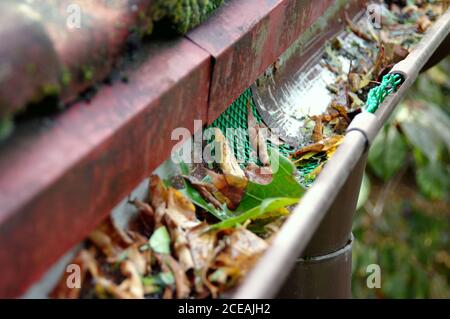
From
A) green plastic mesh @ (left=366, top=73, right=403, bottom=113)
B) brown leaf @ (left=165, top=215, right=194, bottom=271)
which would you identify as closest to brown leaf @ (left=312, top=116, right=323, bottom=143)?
green plastic mesh @ (left=366, top=73, right=403, bottom=113)

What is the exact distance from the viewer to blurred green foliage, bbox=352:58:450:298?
322cm

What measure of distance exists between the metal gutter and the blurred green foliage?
1881 mm

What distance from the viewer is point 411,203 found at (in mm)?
5137

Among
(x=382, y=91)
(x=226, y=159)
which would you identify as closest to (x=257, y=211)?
(x=226, y=159)

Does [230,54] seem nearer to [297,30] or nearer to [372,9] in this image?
[297,30]

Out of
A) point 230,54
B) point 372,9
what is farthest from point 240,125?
point 372,9

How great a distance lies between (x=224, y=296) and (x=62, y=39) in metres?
0.40

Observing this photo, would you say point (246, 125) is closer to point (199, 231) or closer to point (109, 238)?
point (199, 231)

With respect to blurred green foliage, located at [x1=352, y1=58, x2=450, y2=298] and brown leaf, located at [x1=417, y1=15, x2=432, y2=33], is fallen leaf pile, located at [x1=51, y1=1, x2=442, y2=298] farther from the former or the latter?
blurred green foliage, located at [x1=352, y1=58, x2=450, y2=298]

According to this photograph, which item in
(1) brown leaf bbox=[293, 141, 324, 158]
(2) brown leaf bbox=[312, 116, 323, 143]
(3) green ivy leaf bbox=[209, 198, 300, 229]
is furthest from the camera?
(2) brown leaf bbox=[312, 116, 323, 143]

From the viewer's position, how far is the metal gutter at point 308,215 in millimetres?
777

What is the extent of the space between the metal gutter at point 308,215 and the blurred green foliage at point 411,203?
1881 mm

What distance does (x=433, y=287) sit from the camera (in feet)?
15.3

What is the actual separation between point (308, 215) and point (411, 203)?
4466 mm
